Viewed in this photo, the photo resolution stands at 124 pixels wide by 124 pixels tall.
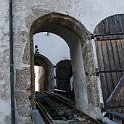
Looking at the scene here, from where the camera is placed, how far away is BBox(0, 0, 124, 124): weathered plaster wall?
7.00 meters

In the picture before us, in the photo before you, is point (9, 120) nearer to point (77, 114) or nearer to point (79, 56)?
point (77, 114)

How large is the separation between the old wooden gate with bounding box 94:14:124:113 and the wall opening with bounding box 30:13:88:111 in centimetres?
54

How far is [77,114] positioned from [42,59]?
908cm

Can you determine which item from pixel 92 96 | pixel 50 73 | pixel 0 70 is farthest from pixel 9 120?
pixel 50 73

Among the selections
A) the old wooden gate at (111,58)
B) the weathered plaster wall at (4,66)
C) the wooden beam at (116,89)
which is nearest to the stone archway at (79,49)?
the old wooden gate at (111,58)

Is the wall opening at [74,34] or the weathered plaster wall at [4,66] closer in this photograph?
the weathered plaster wall at [4,66]

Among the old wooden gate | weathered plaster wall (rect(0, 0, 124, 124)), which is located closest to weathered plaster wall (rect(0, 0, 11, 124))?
Answer: weathered plaster wall (rect(0, 0, 124, 124))

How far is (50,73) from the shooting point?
16.9 meters

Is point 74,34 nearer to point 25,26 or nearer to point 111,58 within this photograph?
point 111,58

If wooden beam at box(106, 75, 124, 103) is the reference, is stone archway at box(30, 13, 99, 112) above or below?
above

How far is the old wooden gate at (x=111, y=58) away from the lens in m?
7.47

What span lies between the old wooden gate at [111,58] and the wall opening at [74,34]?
54 centimetres

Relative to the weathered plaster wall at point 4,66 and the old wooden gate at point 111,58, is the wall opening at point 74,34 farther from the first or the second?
the weathered plaster wall at point 4,66

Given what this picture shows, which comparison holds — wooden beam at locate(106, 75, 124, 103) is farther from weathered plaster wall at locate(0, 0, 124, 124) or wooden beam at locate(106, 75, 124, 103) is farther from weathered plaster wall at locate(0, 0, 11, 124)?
weathered plaster wall at locate(0, 0, 11, 124)
